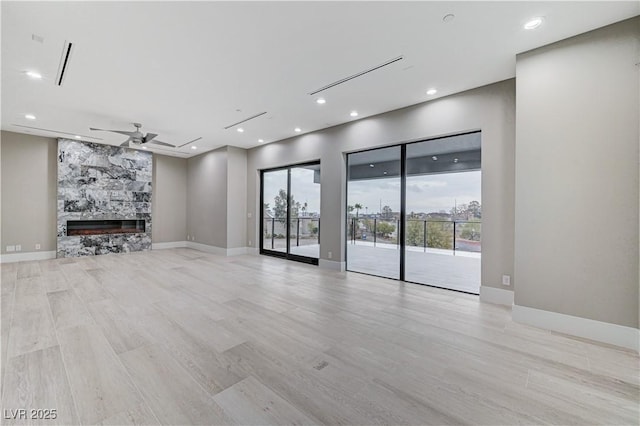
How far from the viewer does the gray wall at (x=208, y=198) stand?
7.51m

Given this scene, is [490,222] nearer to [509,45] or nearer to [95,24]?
[509,45]

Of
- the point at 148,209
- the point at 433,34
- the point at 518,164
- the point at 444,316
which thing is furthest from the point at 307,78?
the point at 148,209

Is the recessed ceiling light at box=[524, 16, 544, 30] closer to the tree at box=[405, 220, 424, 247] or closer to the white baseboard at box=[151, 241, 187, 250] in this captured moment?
the tree at box=[405, 220, 424, 247]

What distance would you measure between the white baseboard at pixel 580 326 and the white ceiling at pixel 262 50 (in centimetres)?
296

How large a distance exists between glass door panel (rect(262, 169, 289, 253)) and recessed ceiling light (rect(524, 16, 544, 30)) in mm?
5349

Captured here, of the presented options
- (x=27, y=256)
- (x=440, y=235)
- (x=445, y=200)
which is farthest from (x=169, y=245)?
(x=445, y=200)

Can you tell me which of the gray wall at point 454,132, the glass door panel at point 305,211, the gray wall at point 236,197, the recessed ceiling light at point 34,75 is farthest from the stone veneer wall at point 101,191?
the gray wall at point 454,132

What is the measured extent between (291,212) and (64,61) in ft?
15.8

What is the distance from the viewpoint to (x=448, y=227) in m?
5.49

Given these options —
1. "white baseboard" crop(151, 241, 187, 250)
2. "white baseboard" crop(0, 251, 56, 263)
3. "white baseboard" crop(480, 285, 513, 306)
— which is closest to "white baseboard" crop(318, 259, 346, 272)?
"white baseboard" crop(480, 285, 513, 306)

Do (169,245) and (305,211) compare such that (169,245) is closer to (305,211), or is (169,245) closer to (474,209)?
(305,211)

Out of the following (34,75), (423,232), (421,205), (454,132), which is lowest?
(423,232)

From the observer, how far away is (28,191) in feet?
Result: 20.7

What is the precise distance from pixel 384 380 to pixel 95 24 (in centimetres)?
416
